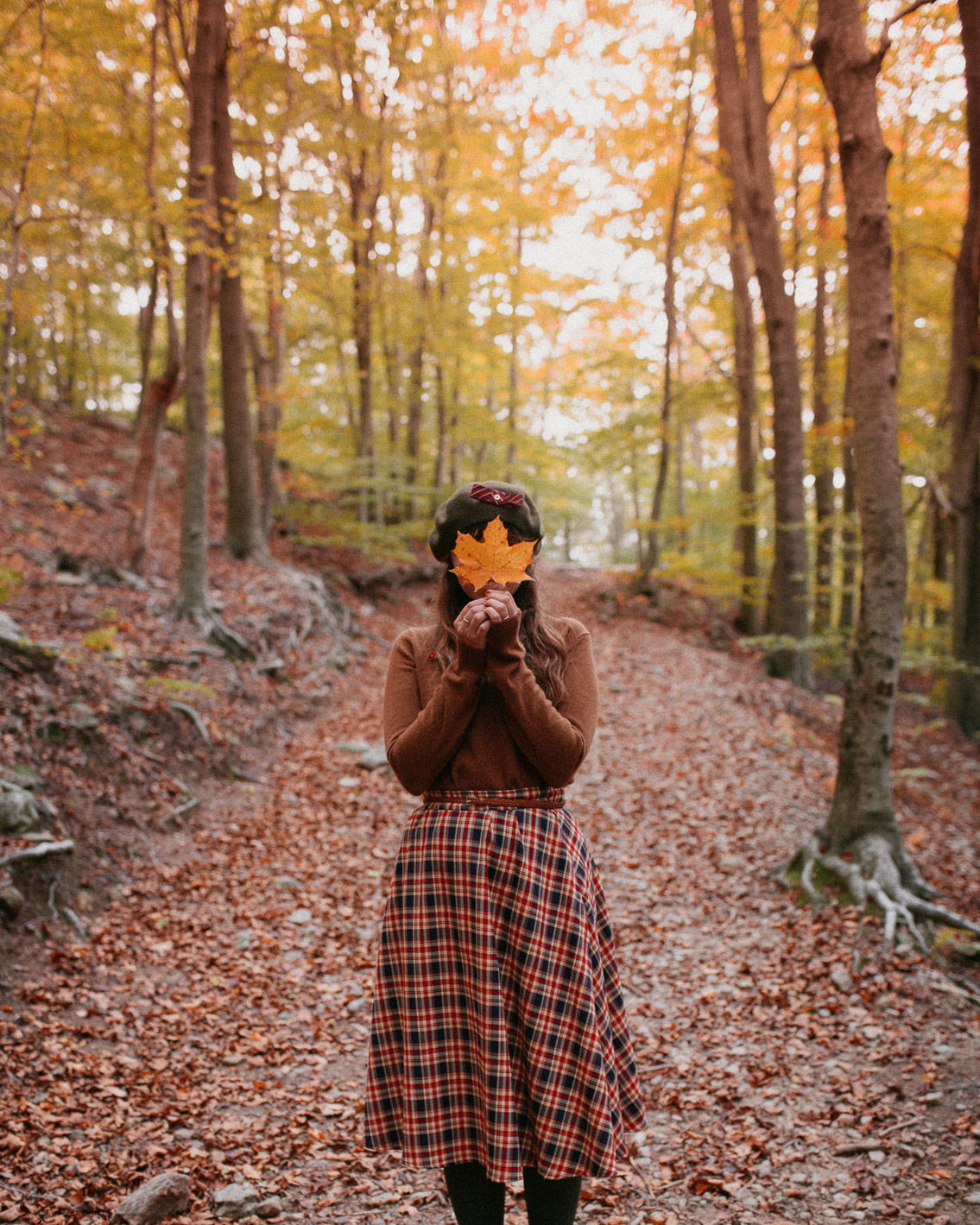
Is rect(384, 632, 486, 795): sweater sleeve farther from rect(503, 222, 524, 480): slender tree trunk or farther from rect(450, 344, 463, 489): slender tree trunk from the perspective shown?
rect(503, 222, 524, 480): slender tree trunk

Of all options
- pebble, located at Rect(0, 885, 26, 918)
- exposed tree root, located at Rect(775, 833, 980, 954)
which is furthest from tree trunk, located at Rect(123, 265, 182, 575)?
exposed tree root, located at Rect(775, 833, 980, 954)

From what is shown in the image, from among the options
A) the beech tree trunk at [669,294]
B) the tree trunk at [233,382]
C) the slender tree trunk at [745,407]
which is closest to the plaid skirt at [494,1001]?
the tree trunk at [233,382]

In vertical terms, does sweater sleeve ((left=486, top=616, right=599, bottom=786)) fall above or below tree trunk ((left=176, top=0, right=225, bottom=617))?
below

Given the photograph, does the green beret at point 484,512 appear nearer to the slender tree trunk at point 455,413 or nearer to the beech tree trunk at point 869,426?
the beech tree trunk at point 869,426

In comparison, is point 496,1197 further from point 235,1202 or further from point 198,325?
point 198,325

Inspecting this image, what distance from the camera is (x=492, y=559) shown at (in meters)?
1.85

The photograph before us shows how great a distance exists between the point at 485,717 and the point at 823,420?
12091 millimetres

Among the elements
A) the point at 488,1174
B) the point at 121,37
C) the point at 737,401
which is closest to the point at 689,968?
the point at 488,1174

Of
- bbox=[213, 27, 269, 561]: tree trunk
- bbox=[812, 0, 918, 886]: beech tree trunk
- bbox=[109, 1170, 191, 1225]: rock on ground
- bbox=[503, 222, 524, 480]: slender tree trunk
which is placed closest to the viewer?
bbox=[109, 1170, 191, 1225]: rock on ground

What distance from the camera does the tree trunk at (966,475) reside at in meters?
8.09

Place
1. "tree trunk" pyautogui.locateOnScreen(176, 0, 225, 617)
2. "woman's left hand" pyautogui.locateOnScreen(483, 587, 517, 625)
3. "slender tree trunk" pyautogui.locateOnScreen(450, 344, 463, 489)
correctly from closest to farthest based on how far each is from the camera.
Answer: "woman's left hand" pyautogui.locateOnScreen(483, 587, 517, 625) → "tree trunk" pyautogui.locateOnScreen(176, 0, 225, 617) → "slender tree trunk" pyautogui.locateOnScreen(450, 344, 463, 489)

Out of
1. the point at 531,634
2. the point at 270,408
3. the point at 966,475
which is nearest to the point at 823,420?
the point at 966,475

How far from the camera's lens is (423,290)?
14078 mm

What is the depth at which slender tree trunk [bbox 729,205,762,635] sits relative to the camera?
11.3 meters
